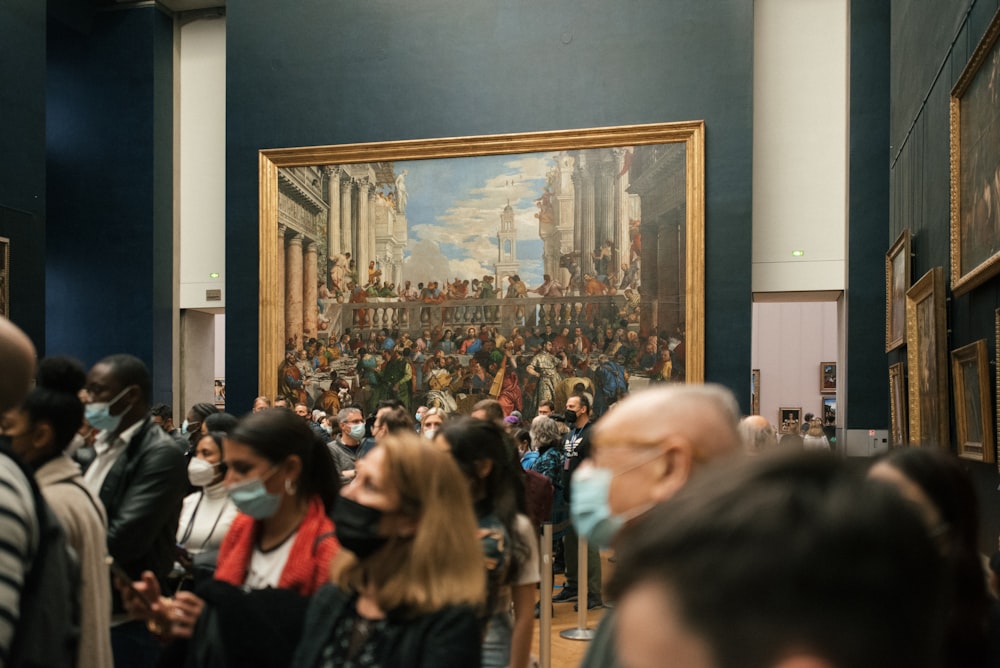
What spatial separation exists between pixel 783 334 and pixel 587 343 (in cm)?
1561

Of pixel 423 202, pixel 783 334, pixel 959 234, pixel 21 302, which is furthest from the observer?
pixel 783 334

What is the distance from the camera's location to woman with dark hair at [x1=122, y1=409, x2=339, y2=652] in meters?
3.35

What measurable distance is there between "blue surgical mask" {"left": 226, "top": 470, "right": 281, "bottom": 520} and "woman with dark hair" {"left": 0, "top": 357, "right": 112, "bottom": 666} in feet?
1.52

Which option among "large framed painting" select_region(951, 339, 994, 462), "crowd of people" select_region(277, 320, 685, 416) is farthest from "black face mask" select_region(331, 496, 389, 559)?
"crowd of people" select_region(277, 320, 685, 416)

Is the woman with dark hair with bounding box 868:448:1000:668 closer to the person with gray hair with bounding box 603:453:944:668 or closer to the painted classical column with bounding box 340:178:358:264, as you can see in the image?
the person with gray hair with bounding box 603:453:944:668

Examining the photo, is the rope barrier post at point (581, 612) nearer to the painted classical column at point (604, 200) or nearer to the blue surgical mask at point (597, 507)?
the blue surgical mask at point (597, 507)

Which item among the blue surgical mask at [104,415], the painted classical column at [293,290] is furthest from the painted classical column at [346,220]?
the blue surgical mask at [104,415]

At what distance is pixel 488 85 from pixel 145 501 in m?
15.2

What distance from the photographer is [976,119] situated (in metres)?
7.88

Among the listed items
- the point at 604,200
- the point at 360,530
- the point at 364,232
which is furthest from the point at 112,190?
the point at 360,530

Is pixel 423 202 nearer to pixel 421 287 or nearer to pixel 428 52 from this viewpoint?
pixel 421 287

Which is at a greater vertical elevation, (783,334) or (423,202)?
(423,202)

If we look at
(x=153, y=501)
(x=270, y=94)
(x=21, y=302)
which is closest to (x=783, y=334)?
(x=270, y=94)

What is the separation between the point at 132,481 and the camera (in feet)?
14.9
